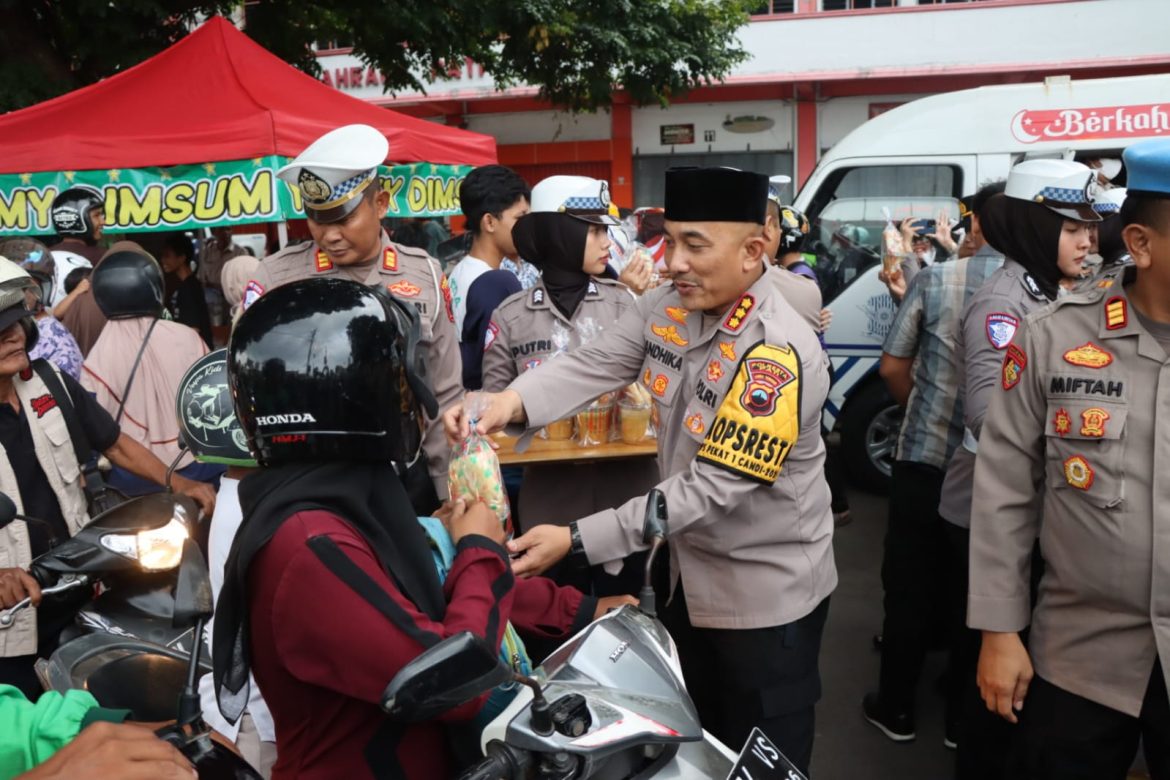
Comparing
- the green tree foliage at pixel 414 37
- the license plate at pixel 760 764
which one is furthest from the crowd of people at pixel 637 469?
the green tree foliage at pixel 414 37

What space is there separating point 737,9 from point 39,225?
1165 centimetres

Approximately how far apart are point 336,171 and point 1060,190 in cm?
259

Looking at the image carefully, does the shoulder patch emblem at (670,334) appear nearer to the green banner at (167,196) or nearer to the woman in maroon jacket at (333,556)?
the woman in maroon jacket at (333,556)

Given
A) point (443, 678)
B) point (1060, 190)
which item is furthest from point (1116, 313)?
point (443, 678)

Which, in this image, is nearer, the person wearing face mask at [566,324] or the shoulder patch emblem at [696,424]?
the shoulder patch emblem at [696,424]

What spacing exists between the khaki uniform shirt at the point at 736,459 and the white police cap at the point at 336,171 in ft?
3.38

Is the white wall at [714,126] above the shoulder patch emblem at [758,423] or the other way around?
above

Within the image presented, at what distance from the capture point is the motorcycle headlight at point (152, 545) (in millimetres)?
2703

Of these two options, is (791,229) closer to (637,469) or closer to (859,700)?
(637,469)

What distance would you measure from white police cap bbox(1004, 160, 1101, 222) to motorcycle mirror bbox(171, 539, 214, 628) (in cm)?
300

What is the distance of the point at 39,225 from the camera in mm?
6133

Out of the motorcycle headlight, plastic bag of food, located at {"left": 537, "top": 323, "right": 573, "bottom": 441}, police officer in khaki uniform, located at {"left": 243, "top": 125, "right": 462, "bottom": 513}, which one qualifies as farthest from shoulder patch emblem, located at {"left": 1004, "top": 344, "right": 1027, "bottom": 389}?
the motorcycle headlight

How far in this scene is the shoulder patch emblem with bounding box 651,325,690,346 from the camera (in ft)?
8.86

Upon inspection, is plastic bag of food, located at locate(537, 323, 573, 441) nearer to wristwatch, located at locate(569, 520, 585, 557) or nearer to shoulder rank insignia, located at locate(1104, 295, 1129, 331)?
wristwatch, located at locate(569, 520, 585, 557)
